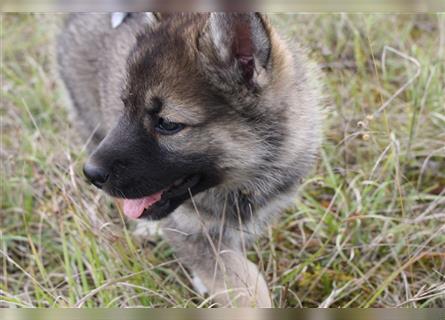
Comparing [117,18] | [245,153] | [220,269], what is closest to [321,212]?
[220,269]

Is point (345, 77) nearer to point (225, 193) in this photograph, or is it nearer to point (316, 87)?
point (316, 87)

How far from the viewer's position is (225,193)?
95.4 inches

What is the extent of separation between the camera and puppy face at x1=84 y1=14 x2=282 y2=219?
2.06 metres

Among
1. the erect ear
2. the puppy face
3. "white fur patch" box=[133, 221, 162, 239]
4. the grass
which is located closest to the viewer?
the erect ear

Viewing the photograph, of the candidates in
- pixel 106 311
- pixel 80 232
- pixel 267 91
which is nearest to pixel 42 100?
pixel 80 232

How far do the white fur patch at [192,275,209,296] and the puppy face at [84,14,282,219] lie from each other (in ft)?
1.71

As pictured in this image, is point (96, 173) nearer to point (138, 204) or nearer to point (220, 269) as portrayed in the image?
point (138, 204)

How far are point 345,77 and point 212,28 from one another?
A: 1.79m

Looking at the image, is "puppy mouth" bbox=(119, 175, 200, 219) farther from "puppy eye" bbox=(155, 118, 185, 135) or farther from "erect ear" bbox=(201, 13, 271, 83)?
"erect ear" bbox=(201, 13, 271, 83)

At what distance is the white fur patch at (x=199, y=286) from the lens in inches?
97.0

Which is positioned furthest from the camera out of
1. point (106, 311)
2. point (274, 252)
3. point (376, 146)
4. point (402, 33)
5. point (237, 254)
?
point (402, 33)

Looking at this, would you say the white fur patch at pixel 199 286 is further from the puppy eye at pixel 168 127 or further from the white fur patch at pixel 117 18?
the white fur patch at pixel 117 18

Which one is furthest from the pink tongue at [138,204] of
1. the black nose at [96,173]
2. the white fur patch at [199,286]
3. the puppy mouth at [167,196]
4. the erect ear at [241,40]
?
the erect ear at [241,40]

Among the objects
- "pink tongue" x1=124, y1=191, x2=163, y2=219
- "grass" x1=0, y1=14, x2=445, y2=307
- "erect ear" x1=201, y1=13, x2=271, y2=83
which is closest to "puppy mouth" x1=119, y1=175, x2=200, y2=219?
"pink tongue" x1=124, y1=191, x2=163, y2=219
